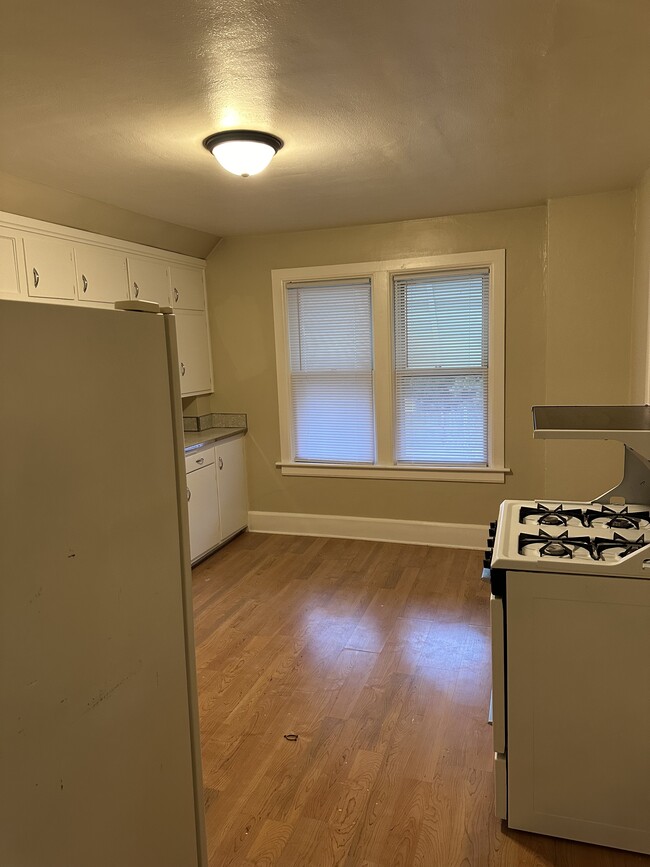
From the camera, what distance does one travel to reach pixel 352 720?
2.62m

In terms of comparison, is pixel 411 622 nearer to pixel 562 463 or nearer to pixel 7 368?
pixel 562 463

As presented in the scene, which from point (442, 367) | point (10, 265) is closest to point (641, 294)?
point (442, 367)

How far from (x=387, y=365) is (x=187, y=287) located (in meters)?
1.68

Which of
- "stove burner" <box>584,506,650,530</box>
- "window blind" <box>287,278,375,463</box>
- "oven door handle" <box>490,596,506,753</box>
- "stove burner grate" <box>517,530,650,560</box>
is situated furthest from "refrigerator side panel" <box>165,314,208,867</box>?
"window blind" <box>287,278,375,463</box>

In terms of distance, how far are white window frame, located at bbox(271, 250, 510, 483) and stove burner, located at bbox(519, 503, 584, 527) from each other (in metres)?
2.06

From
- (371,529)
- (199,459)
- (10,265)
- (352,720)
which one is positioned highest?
(10,265)

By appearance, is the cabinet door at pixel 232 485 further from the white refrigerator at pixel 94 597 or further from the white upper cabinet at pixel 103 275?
the white refrigerator at pixel 94 597

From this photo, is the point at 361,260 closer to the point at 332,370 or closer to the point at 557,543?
the point at 332,370

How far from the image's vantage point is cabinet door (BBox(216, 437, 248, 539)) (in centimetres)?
477

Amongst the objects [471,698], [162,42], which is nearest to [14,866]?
[162,42]

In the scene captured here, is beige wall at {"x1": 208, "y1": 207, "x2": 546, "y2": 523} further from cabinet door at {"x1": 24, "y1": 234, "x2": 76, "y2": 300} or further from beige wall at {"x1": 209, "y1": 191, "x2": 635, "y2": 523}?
cabinet door at {"x1": 24, "y1": 234, "x2": 76, "y2": 300}

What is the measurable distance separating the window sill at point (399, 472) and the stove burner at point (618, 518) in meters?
2.13

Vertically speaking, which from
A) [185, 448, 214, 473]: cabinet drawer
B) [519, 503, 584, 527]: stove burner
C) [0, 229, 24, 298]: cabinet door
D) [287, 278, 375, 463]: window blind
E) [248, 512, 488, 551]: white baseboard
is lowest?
[248, 512, 488, 551]: white baseboard

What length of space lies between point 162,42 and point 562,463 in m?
3.31
